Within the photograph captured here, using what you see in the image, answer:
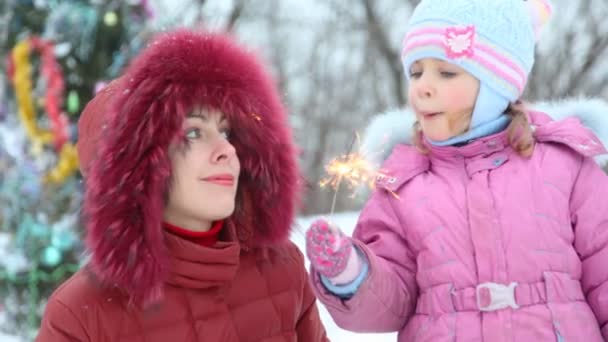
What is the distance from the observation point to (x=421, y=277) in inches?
84.5

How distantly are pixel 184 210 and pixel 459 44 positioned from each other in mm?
970

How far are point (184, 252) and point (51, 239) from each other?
119 inches

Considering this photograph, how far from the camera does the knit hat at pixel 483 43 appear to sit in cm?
216

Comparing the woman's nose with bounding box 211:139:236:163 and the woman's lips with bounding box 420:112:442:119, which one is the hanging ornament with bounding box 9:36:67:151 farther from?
the woman's lips with bounding box 420:112:442:119

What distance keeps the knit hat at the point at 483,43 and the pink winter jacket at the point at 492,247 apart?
147mm

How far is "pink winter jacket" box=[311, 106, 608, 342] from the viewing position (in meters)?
2.01

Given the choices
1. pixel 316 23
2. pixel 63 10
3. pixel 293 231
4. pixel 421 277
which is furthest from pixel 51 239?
pixel 316 23

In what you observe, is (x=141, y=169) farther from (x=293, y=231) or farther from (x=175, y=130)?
(x=293, y=231)

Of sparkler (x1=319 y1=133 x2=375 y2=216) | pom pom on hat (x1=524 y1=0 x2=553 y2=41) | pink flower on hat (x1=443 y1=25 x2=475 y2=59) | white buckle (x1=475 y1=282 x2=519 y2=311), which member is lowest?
white buckle (x1=475 y1=282 x2=519 y2=311)

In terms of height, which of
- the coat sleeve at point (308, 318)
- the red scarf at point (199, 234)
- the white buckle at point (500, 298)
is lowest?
the coat sleeve at point (308, 318)

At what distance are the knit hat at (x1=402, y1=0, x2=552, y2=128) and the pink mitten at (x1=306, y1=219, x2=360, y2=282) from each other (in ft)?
2.06

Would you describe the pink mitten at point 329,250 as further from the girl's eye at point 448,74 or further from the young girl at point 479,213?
the girl's eye at point 448,74

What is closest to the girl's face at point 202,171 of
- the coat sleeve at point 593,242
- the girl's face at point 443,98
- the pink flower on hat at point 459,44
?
the girl's face at point 443,98

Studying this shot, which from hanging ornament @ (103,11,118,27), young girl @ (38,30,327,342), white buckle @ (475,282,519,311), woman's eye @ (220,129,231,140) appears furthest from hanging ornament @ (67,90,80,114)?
white buckle @ (475,282,519,311)
